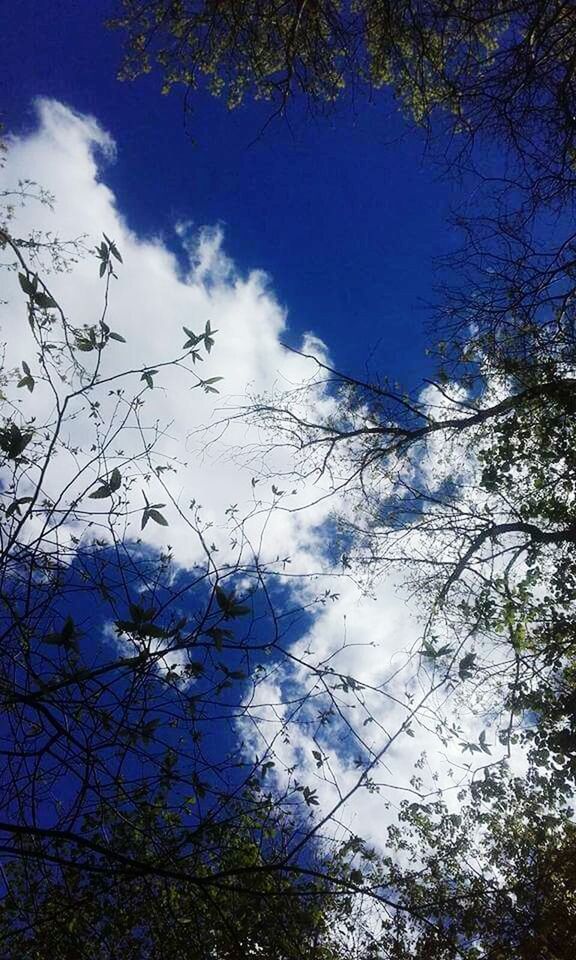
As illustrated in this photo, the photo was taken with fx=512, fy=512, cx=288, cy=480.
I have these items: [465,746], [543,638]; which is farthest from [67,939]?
[543,638]

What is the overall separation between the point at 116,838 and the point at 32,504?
2222mm

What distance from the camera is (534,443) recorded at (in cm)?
702

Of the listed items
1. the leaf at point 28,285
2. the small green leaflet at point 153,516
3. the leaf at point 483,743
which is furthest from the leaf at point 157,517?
the leaf at point 483,743

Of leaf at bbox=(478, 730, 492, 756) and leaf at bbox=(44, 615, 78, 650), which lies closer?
leaf at bbox=(44, 615, 78, 650)

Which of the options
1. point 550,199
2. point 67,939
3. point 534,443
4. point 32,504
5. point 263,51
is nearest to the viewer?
point 32,504

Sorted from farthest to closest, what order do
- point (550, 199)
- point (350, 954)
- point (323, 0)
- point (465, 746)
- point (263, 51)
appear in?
point (350, 954) < point (263, 51) < point (323, 0) < point (550, 199) < point (465, 746)

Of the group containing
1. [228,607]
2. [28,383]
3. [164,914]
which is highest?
[28,383]

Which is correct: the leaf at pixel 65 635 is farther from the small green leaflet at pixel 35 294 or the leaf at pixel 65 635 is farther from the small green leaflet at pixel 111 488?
the small green leaflet at pixel 35 294

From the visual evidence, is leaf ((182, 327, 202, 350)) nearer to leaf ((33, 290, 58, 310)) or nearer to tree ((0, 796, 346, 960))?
leaf ((33, 290, 58, 310))

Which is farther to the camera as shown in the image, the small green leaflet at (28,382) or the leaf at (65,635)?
the small green leaflet at (28,382)

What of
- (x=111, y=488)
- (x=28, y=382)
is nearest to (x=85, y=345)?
(x=28, y=382)

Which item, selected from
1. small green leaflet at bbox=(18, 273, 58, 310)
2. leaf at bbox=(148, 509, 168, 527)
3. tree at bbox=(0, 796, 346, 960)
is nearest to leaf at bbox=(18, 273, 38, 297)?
small green leaflet at bbox=(18, 273, 58, 310)

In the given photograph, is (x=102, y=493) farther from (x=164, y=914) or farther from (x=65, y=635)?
(x=164, y=914)

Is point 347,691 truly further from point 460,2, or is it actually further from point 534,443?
point 460,2
